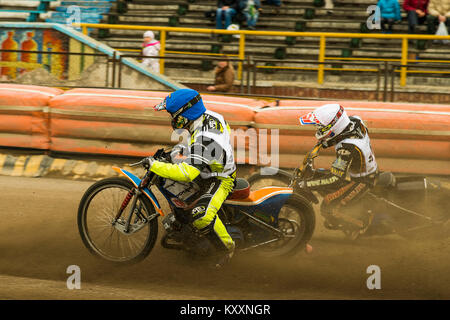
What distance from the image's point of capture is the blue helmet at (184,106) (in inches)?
221

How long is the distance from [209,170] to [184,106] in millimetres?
610

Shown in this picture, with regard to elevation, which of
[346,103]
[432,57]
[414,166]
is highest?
[432,57]

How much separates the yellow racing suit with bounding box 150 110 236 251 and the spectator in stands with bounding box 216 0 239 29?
11.2 meters

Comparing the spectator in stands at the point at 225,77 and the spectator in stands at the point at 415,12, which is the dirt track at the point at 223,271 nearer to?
the spectator in stands at the point at 225,77

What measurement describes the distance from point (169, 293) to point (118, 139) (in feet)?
15.2

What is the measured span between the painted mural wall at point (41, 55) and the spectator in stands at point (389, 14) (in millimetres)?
6858

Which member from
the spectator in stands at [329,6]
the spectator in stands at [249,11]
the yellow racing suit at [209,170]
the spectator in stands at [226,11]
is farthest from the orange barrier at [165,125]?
the spectator in stands at [329,6]

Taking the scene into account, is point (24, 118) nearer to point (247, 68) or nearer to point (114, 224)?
point (114, 224)

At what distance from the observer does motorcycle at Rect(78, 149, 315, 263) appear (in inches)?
230

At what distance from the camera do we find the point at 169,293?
5.30 m

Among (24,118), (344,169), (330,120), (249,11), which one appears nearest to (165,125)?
(24,118)

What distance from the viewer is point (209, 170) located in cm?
578
